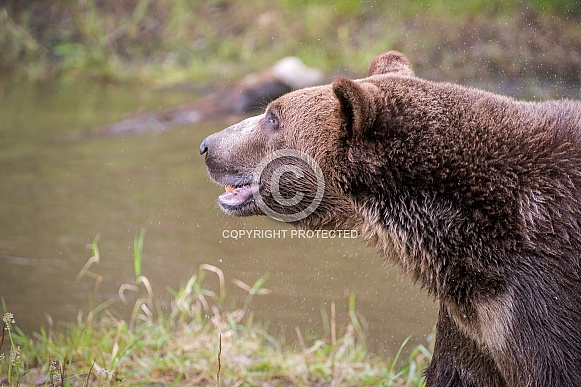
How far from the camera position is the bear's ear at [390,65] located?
170 inches

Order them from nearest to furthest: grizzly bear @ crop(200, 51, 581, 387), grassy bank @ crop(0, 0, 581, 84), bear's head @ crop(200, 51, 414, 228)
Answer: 1. grizzly bear @ crop(200, 51, 581, 387)
2. bear's head @ crop(200, 51, 414, 228)
3. grassy bank @ crop(0, 0, 581, 84)

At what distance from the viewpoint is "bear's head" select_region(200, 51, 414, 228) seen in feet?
12.3

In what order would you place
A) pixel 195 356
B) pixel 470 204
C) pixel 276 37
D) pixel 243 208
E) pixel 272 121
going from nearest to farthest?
pixel 470 204 < pixel 272 121 < pixel 243 208 < pixel 195 356 < pixel 276 37

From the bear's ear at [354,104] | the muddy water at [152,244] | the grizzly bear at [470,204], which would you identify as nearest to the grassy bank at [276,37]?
the muddy water at [152,244]

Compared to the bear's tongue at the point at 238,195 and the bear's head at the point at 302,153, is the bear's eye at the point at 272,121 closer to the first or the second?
the bear's head at the point at 302,153

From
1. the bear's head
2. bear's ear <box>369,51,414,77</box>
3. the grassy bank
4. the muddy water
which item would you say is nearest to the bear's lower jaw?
the bear's head

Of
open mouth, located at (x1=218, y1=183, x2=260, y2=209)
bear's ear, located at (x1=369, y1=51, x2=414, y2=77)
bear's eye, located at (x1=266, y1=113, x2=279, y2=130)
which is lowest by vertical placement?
open mouth, located at (x1=218, y1=183, x2=260, y2=209)

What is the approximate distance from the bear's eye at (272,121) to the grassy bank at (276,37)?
8.53m

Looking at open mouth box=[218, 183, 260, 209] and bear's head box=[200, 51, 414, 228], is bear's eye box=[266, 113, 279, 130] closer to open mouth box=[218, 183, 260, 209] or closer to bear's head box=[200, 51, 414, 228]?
bear's head box=[200, 51, 414, 228]

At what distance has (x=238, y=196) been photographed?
4.32 m

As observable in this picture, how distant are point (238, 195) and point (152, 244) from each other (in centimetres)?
329

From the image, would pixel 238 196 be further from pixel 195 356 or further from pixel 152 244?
pixel 152 244

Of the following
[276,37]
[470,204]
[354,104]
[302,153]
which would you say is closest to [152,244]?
[302,153]

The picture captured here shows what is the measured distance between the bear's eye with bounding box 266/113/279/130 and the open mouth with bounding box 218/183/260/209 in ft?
1.04
